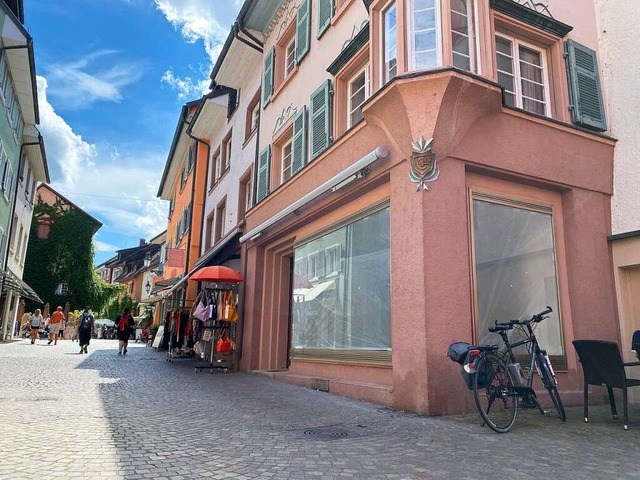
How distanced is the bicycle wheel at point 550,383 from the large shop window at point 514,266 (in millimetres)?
968

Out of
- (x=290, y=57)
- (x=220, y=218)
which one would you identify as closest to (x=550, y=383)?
(x=290, y=57)

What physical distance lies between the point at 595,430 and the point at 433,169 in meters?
3.59

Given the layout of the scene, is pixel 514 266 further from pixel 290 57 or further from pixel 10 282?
pixel 10 282

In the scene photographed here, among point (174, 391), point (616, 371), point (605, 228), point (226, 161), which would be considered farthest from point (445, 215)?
point (226, 161)

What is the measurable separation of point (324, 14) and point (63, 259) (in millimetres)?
42126

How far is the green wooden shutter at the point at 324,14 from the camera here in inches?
426

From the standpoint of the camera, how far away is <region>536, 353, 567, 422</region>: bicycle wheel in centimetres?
584

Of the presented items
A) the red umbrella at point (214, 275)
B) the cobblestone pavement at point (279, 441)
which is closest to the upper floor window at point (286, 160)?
the red umbrella at point (214, 275)

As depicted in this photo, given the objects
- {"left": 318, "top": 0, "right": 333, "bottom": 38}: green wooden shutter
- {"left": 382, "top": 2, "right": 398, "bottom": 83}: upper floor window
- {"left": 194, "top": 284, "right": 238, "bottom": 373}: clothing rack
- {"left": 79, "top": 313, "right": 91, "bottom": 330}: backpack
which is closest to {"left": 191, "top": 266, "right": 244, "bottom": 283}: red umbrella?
{"left": 194, "top": 284, "right": 238, "bottom": 373}: clothing rack

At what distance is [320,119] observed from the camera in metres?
10.5

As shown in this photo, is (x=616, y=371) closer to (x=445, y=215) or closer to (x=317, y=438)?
(x=445, y=215)

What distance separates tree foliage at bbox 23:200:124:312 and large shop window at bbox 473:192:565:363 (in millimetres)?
45639

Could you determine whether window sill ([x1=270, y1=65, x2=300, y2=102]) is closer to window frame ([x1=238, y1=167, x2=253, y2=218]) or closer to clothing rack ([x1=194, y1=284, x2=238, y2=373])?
window frame ([x1=238, y1=167, x2=253, y2=218])

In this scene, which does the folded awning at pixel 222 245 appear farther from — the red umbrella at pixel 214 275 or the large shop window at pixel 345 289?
the large shop window at pixel 345 289
